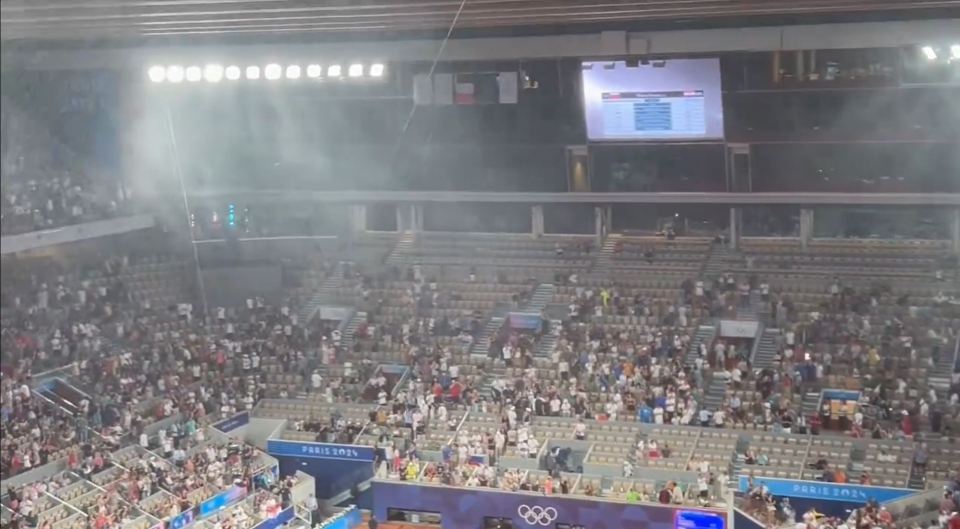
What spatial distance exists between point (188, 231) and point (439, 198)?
4.13 meters

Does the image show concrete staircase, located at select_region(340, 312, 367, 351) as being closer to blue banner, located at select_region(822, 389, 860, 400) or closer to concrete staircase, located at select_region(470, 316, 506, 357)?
concrete staircase, located at select_region(470, 316, 506, 357)

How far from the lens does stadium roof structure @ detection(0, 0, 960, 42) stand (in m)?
3.49

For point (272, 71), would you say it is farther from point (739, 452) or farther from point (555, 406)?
point (739, 452)

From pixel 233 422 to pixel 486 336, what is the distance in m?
1.85

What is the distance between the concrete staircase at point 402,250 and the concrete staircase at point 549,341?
1.37 metres

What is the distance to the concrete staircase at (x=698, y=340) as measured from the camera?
802 centimetres

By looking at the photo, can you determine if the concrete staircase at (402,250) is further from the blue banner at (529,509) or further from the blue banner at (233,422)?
the blue banner at (529,509)

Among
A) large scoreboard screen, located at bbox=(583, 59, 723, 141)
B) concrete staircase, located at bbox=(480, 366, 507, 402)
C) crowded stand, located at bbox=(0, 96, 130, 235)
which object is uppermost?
large scoreboard screen, located at bbox=(583, 59, 723, 141)

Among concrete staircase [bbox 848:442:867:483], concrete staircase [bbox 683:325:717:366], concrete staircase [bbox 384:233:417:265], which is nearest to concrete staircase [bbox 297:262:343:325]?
concrete staircase [bbox 384:233:417:265]

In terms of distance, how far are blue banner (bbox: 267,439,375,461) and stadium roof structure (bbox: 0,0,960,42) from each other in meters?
2.74

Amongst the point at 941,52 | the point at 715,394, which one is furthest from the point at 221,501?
the point at 941,52

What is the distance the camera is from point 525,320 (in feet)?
28.3

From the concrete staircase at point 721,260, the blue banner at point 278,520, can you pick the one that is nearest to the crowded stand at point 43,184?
the blue banner at point 278,520

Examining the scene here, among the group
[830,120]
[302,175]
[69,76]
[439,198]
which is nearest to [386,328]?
[439,198]
